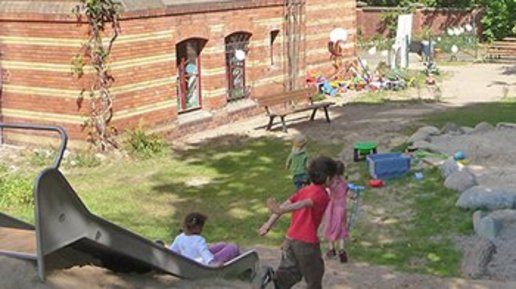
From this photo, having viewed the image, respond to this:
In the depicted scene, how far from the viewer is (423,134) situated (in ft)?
50.2

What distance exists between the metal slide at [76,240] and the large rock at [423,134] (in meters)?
9.17

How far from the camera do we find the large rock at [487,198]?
406 inches

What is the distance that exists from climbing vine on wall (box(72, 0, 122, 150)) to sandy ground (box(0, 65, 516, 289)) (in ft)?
6.87

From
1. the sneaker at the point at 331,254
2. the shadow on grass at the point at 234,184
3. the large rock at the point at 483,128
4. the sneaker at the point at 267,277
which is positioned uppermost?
the sneaker at the point at 267,277

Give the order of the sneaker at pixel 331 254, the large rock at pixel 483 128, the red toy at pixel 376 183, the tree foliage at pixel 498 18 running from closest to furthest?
1. the sneaker at pixel 331 254
2. the red toy at pixel 376 183
3. the large rock at pixel 483 128
4. the tree foliage at pixel 498 18

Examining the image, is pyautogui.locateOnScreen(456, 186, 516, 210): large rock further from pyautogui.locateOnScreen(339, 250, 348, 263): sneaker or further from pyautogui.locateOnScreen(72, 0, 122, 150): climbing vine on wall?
pyautogui.locateOnScreen(72, 0, 122, 150): climbing vine on wall

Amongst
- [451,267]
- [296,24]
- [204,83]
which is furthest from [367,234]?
[296,24]

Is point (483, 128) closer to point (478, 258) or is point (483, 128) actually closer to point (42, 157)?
point (478, 258)

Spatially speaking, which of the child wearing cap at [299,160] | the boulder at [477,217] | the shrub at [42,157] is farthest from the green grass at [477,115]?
the shrub at [42,157]

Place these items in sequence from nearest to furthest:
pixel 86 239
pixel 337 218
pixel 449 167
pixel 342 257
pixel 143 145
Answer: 1. pixel 86 239
2. pixel 342 257
3. pixel 337 218
4. pixel 449 167
5. pixel 143 145

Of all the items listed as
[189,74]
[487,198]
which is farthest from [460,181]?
[189,74]

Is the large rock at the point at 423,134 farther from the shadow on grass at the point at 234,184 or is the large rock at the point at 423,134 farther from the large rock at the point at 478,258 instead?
the large rock at the point at 478,258

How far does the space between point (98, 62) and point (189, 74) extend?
3.34m

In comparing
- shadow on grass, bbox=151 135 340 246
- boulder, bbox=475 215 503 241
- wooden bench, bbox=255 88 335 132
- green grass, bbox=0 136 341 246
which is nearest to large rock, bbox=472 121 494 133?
green grass, bbox=0 136 341 246
